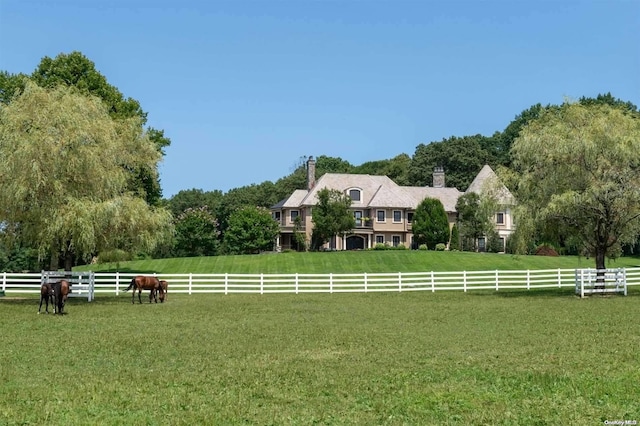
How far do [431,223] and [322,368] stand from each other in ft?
171

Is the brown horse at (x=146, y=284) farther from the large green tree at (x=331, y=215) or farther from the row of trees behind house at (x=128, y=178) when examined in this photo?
the large green tree at (x=331, y=215)

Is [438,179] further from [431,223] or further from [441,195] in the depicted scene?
[431,223]

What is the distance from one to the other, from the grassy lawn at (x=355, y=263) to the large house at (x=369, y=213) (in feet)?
25.3

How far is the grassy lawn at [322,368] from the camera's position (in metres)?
8.10

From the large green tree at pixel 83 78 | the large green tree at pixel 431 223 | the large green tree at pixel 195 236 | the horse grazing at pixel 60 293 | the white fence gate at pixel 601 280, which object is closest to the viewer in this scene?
the horse grazing at pixel 60 293

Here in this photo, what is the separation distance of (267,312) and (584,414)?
15.0 meters

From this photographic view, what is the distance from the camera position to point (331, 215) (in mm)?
58719

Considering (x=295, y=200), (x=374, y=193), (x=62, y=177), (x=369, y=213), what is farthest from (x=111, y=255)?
(x=374, y=193)

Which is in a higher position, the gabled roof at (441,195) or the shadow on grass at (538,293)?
the gabled roof at (441,195)

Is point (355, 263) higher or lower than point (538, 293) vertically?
higher

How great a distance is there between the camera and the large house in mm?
66438

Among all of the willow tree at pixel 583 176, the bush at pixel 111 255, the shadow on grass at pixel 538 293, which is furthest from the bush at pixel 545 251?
the bush at pixel 111 255

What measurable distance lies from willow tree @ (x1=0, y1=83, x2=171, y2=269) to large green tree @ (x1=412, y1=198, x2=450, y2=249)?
37750 mm

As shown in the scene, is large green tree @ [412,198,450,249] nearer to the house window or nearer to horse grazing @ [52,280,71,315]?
the house window
